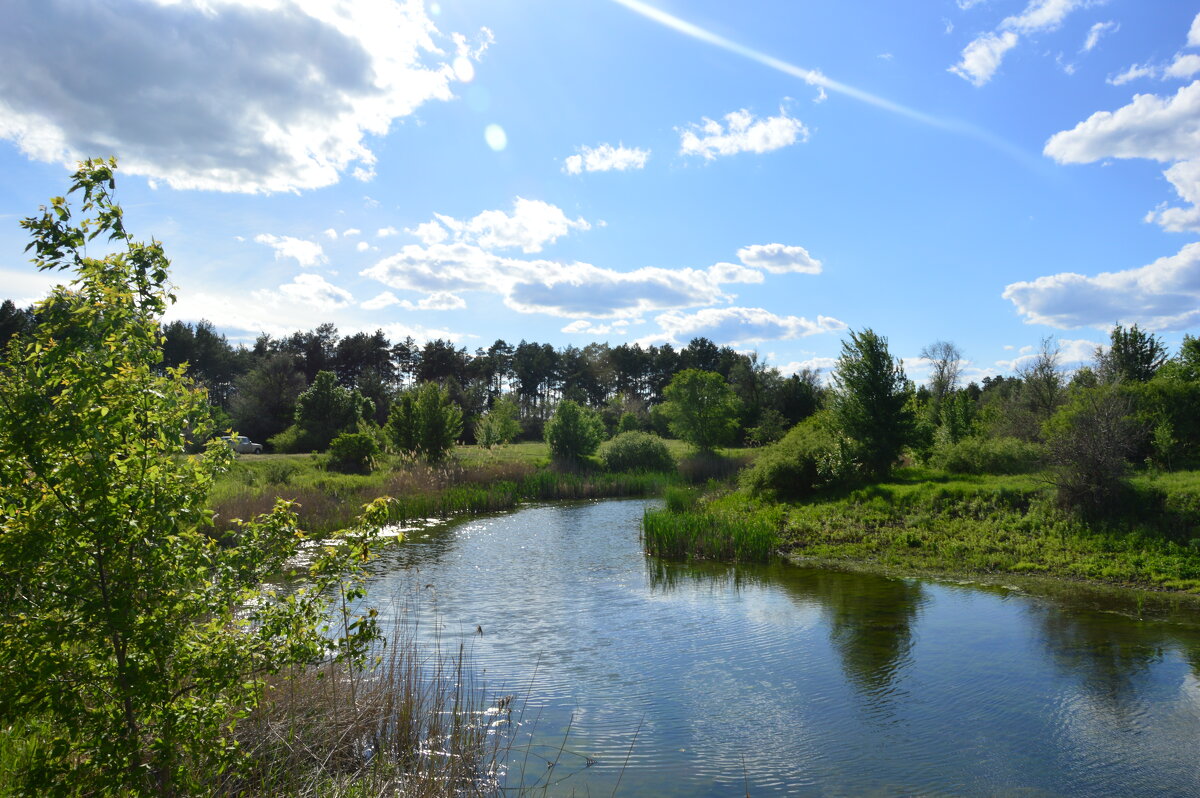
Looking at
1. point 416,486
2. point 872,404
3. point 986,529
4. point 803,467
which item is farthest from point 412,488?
point 986,529

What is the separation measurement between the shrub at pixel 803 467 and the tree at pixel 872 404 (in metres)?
0.61

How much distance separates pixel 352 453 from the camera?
101 feet

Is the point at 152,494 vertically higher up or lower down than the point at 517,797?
higher up

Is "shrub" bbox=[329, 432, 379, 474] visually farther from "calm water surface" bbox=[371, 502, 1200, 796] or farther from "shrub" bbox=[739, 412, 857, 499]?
"shrub" bbox=[739, 412, 857, 499]

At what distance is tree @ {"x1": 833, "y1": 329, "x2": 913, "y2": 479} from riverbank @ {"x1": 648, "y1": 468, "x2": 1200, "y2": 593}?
0.96m

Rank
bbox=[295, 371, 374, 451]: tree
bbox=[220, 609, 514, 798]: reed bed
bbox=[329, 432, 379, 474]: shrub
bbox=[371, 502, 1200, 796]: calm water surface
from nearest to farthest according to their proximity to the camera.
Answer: bbox=[220, 609, 514, 798]: reed bed, bbox=[371, 502, 1200, 796]: calm water surface, bbox=[329, 432, 379, 474]: shrub, bbox=[295, 371, 374, 451]: tree

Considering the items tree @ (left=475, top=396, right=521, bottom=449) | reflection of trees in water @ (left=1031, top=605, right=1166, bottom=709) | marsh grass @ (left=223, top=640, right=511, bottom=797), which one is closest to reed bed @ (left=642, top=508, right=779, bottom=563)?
reflection of trees in water @ (left=1031, top=605, right=1166, bottom=709)

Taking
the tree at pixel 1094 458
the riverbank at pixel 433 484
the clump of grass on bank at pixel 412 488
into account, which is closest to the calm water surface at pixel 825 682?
the tree at pixel 1094 458

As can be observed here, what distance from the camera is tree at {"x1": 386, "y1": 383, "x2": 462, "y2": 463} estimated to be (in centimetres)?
3072

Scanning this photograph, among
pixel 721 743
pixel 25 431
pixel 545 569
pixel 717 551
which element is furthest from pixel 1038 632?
pixel 25 431

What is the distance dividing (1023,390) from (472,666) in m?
38.1

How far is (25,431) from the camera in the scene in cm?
342

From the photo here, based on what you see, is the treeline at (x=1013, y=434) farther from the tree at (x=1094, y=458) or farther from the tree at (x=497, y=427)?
the tree at (x=497, y=427)

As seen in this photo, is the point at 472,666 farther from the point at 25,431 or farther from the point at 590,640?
the point at 25,431
